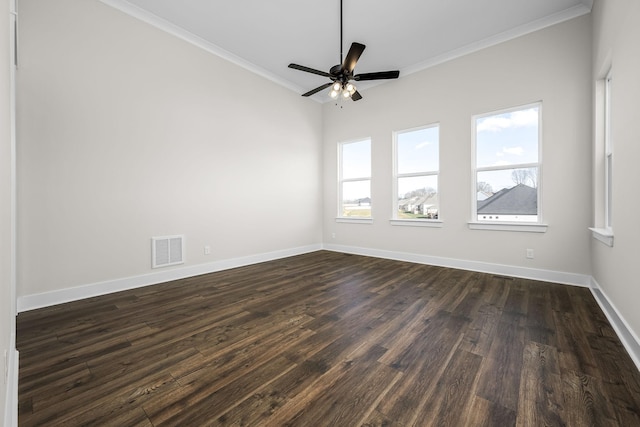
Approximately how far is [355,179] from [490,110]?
2597mm

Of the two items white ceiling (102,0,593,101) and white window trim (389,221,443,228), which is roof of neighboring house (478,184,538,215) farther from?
white ceiling (102,0,593,101)

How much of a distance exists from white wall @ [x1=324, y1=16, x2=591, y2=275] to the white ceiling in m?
0.24

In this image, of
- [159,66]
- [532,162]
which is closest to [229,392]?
[159,66]

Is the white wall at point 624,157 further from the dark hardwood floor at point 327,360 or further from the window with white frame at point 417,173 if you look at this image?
the window with white frame at point 417,173

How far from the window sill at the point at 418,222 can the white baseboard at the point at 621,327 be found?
2.04m

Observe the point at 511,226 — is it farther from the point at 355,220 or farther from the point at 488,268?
the point at 355,220

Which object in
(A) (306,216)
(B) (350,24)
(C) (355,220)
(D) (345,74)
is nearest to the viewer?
(D) (345,74)

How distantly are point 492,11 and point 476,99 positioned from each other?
1.09 metres

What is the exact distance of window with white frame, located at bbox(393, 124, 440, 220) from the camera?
458 cm

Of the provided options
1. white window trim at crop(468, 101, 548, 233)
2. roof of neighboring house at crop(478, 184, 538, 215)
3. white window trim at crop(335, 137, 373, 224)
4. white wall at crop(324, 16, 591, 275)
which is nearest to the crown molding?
white window trim at crop(335, 137, 373, 224)

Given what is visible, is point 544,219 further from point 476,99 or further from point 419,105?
point 419,105

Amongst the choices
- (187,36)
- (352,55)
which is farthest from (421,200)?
(187,36)

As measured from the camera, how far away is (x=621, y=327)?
6.72ft

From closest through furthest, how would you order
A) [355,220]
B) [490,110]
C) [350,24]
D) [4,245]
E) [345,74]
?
[4,245] < [345,74] < [350,24] < [490,110] < [355,220]
